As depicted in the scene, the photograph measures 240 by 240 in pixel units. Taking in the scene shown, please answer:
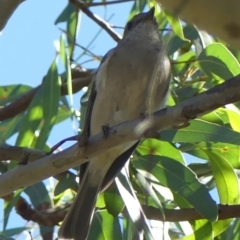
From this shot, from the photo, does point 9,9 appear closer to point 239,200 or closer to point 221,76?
point 221,76

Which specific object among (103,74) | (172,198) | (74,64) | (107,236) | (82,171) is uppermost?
(74,64)

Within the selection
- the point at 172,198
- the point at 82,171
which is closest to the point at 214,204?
the point at 172,198

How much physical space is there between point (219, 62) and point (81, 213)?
0.64m

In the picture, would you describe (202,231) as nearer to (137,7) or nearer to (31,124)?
(31,124)

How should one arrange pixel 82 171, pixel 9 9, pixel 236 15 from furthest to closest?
pixel 82 171 → pixel 9 9 → pixel 236 15

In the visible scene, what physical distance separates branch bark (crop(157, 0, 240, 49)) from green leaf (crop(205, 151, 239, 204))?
4.53ft

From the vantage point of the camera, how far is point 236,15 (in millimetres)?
233

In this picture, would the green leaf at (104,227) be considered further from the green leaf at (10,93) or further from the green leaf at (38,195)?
the green leaf at (10,93)

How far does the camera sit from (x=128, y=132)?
99 centimetres

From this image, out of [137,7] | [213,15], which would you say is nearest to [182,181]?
[137,7]

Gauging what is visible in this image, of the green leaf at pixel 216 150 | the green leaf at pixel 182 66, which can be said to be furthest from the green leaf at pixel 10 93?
the green leaf at pixel 216 150

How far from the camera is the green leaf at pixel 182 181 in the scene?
1.46 metres

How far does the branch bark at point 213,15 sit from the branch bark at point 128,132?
56 cm

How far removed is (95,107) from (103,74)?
4.6 inches
